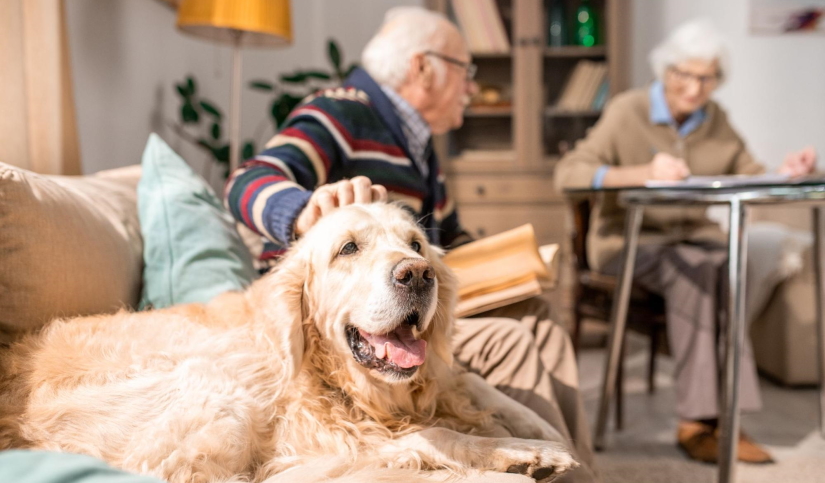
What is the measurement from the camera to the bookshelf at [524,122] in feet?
13.0

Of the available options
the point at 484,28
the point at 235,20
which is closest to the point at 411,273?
the point at 235,20

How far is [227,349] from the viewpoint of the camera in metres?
1.02

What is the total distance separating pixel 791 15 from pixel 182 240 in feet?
14.1

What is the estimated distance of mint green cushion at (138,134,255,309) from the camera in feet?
4.27

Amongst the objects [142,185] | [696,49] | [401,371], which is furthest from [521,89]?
[401,371]

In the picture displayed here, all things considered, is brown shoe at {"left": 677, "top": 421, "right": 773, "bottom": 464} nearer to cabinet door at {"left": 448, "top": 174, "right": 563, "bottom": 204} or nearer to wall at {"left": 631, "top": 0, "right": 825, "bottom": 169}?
cabinet door at {"left": 448, "top": 174, "right": 563, "bottom": 204}

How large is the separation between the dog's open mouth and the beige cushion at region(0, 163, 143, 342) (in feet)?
1.48

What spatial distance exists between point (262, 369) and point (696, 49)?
7.85 feet

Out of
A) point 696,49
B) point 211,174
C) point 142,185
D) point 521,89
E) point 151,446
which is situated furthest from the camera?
point 521,89

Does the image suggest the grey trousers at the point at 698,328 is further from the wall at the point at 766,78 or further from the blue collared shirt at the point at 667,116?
the wall at the point at 766,78

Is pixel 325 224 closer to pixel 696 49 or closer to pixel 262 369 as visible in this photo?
pixel 262 369

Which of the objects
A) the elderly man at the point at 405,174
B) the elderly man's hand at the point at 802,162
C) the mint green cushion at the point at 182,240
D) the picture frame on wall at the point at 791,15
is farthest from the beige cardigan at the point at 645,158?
the picture frame on wall at the point at 791,15

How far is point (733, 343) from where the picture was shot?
171 centimetres

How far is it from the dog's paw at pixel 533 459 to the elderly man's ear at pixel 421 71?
1.18 meters
